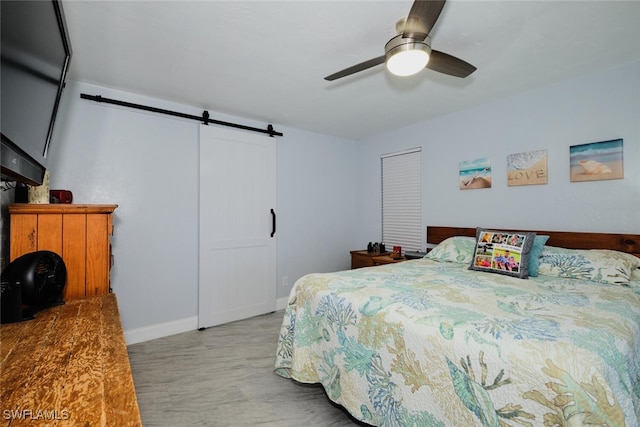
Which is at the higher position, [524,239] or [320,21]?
[320,21]

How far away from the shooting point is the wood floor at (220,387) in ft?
5.97

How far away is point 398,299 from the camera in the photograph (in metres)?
1.67

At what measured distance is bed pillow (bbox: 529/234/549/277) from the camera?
2342 mm

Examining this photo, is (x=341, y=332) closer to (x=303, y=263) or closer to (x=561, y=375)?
(x=561, y=375)

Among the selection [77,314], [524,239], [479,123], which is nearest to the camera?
[77,314]

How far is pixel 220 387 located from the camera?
2.15m

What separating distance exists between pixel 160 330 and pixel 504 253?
10.7 feet

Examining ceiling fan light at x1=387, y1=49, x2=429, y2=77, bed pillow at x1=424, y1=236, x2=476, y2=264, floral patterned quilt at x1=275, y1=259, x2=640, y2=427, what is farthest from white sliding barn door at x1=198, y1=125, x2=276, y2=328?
ceiling fan light at x1=387, y1=49, x2=429, y2=77

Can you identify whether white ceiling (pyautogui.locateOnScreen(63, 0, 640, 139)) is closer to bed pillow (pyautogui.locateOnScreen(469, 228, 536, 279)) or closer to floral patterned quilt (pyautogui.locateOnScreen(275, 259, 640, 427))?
bed pillow (pyautogui.locateOnScreen(469, 228, 536, 279))

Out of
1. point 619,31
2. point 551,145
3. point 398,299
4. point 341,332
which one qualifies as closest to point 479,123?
point 551,145

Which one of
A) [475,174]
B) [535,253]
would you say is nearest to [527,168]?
[475,174]

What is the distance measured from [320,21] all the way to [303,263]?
299 cm
